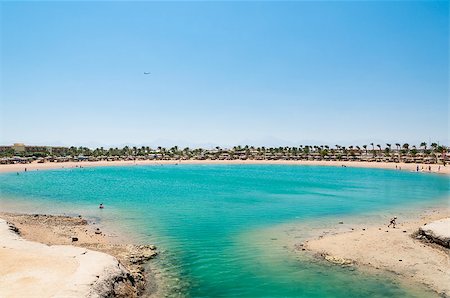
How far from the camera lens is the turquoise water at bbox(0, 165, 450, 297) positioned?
17.9 meters

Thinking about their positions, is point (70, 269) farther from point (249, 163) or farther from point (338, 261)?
point (249, 163)

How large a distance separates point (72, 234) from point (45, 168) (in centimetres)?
8855

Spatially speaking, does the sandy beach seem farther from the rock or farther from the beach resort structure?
the beach resort structure

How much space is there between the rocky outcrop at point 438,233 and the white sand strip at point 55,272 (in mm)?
19915

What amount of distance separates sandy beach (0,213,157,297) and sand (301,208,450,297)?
1133 centimetres

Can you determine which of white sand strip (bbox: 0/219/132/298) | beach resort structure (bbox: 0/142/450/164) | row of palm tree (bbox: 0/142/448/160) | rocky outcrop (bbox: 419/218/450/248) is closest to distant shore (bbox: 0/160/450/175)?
beach resort structure (bbox: 0/142/450/164)

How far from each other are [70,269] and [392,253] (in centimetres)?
1856

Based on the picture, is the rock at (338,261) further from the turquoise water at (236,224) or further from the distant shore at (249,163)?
the distant shore at (249,163)

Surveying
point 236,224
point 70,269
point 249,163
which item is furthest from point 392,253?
point 249,163

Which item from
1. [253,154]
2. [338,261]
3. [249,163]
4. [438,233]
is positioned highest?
[253,154]

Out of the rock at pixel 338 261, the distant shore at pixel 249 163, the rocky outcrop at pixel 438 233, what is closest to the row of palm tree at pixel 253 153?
the distant shore at pixel 249 163

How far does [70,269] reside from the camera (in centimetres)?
1545

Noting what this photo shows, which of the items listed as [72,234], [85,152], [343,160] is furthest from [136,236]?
[85,152]

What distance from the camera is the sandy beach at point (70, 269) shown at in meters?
13.4
